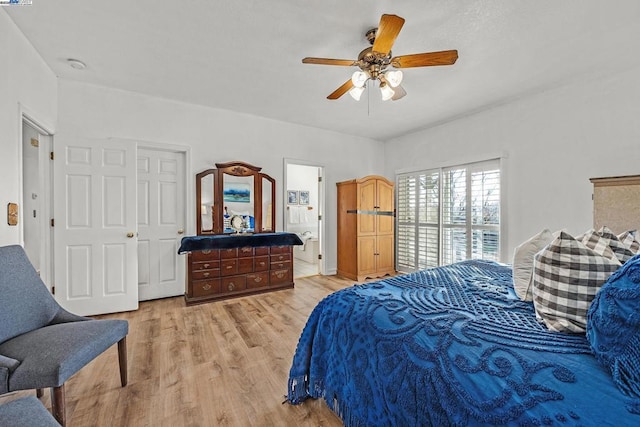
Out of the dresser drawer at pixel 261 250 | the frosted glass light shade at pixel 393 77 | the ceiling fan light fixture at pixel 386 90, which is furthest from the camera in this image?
the dresser drawer at pixel 261 250

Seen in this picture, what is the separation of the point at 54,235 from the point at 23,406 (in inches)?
104

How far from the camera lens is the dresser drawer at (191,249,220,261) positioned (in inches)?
135

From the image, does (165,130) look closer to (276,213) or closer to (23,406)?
(276,213)

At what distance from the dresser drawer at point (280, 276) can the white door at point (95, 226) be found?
165 centimetres

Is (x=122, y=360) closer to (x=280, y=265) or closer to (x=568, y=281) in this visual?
(x=280, y=265)

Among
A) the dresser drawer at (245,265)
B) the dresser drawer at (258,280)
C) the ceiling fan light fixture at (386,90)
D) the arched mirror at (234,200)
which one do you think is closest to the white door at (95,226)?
the arched mirror at (234,200)

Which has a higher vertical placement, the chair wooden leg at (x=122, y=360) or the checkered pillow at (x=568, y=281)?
the checkered pillow at (x=568, y=281)

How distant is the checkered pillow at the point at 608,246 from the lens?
1201 millimetres

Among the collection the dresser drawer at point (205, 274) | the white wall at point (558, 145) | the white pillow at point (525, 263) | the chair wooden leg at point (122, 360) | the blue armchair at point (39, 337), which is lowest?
the chair wooden leg at point (122, 360)

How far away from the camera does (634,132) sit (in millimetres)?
2707

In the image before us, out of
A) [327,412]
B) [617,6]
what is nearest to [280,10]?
[617,6]

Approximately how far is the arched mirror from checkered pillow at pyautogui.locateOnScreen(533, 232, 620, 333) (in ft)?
11.5

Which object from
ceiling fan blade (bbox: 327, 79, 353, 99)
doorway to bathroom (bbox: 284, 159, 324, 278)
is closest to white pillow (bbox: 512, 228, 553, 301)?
ceiling fan blade (bbox: 327, 79, 353, 99)

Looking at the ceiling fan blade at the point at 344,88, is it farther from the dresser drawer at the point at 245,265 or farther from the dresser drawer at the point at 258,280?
the dresser drawer at the point at 258,280
